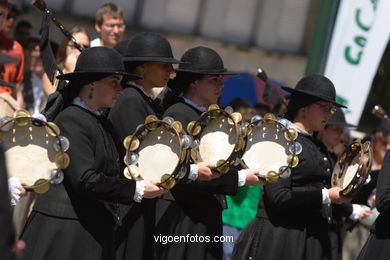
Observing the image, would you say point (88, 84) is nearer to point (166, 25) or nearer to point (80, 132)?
point (80, 132)

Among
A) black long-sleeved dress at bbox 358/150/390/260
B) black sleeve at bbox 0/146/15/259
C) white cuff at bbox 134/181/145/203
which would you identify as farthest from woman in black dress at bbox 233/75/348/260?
black sleeve at bbox 0/146/15/259

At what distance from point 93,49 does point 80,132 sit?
0.58m

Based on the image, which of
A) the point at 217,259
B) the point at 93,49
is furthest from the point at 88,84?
the point at 217,259

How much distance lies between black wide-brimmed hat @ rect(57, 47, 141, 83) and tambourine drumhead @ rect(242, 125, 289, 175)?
3.56 feet

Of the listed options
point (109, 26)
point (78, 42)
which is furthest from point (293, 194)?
point (109, 26)

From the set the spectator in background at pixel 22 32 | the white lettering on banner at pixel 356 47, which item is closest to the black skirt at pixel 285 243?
the white lettering on banner at pixel 356 47

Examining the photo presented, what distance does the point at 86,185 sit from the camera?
21.1 feet

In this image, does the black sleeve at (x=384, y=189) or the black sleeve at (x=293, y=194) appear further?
the black sleeve at (x=293, y=194)

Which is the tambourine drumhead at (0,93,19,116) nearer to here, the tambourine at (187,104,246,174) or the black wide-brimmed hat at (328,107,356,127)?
the tambourine at (187,104,246,174)

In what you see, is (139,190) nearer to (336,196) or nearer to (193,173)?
(193,173)

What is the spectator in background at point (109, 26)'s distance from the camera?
31.8 ft

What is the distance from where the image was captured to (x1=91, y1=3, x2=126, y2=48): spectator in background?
9.70 meters

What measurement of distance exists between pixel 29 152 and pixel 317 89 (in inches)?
100

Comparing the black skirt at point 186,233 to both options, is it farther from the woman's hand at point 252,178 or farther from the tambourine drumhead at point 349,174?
the tambourine drumhead at point 349,174
